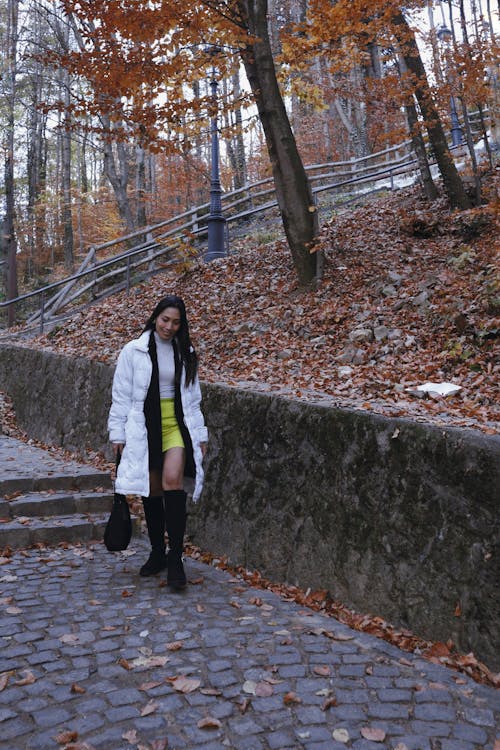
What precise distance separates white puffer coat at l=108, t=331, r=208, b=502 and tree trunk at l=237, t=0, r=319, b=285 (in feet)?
19.6

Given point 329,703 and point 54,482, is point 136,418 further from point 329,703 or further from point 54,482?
point 54,482

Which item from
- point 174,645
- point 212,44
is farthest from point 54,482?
point 212,44

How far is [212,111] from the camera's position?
1108cm

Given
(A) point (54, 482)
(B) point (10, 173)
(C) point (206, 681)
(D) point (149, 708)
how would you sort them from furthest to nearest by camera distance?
(B) point (10, 173)
(A) point (54, 482)
(C) point (206, 681)
(D) point (149, 708)

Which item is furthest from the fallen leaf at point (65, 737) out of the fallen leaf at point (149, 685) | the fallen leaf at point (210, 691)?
the fallen leaf at point (210, 691)

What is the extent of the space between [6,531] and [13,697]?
278 cm

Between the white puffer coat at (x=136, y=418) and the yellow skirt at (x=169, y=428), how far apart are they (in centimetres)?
8

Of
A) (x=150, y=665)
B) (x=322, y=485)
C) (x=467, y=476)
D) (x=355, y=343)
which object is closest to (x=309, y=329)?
(x=355, y=343)

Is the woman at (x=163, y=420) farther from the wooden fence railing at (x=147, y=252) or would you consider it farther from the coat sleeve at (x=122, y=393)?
the wooden fence railing at (x=147, y=252)

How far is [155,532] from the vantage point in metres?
4.61

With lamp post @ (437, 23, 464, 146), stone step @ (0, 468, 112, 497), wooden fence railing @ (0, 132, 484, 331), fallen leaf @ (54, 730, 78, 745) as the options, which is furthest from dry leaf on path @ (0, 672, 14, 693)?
lamp post @ (437, 23, 464, 146)

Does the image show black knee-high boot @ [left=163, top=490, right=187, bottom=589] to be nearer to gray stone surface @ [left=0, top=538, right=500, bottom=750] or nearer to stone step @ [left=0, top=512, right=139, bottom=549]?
gray stone surface @ [left=0, top=538, right=500, bottom=750]

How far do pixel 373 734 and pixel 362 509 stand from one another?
5.16 ft

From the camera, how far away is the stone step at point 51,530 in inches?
214
